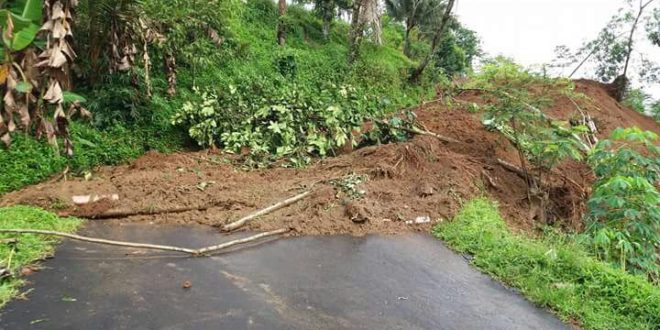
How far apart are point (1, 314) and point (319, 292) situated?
97.7 inches

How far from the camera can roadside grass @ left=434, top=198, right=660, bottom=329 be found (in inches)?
162

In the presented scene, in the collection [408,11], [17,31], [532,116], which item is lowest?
[532,116]

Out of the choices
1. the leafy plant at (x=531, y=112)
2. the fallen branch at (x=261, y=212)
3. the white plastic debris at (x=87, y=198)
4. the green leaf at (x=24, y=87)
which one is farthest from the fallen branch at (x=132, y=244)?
the leafy plant at (x=531, y=112)

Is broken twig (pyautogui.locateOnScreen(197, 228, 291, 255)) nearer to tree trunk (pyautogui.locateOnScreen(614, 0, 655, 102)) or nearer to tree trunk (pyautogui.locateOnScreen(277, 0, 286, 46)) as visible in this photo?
tree trunk (pyautogui.locateOnScreen(277, 0, 286, 46))

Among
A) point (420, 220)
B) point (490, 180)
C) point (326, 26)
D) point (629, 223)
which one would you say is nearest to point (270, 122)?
point (420, 220)

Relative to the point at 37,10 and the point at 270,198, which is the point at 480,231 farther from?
the point at 37,10

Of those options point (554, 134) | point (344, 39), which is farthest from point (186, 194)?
point (344, 39)

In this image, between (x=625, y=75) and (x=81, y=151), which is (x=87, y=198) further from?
(x=625, y=75)

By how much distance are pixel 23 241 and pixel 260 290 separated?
2.42 metres

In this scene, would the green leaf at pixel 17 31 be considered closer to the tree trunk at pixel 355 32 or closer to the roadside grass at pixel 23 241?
the roadside grass at pixel 23 241

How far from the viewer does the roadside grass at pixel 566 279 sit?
412 centimetres

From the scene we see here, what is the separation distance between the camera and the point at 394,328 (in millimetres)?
3645

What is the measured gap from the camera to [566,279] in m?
4.67

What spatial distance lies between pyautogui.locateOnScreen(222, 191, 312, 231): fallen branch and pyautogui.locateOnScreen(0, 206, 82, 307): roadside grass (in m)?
1.73
